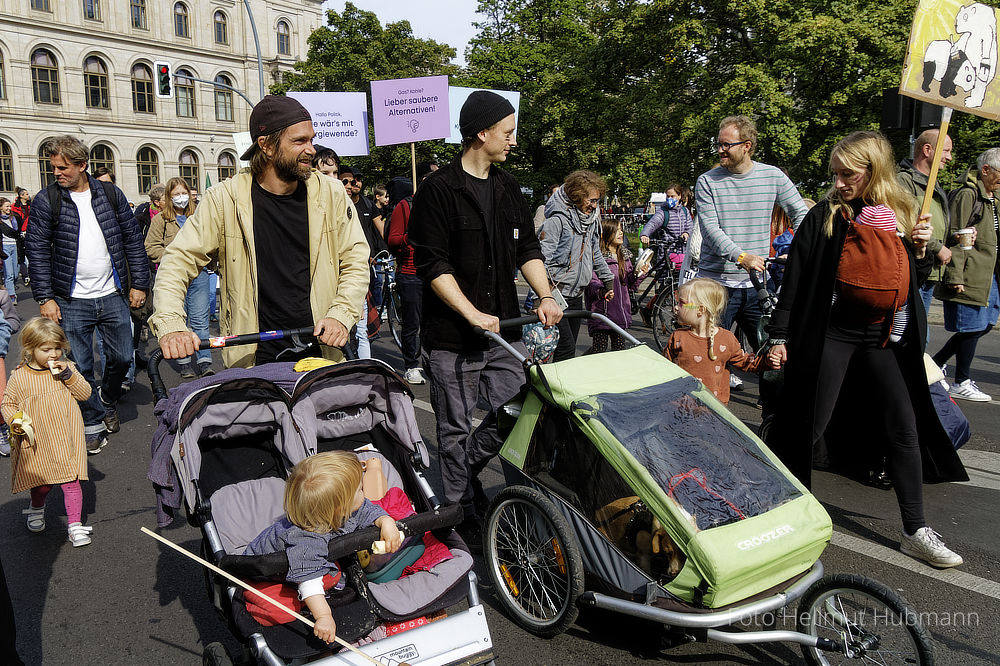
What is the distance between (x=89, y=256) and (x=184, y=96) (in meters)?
52.5

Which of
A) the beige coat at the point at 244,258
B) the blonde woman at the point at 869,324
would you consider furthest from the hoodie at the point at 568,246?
the beige coat at the point at 244,258

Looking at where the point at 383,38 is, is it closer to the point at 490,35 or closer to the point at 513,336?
Result: the point at 490,35

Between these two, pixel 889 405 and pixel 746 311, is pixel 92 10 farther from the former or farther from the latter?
pixel 889 405

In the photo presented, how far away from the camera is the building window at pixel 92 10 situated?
47.6 m

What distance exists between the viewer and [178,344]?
2.98 meters

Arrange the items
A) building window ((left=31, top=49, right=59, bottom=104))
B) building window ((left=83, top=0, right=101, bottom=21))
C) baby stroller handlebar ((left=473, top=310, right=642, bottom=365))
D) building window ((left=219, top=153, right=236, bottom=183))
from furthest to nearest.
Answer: building window ((left=219, top=153, right=236, bottom=183)) < building window ((left=83, top=0, right=101, bottom=21)) < building window ((left=31, top=49, right=59, bottom=104)) < baby stroller handlebar ((left=473, top=310, right=642, bottom=365))

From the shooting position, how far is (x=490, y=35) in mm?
40250

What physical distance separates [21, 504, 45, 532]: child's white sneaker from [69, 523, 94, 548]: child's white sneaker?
28cm

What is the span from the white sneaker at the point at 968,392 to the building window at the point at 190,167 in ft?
175

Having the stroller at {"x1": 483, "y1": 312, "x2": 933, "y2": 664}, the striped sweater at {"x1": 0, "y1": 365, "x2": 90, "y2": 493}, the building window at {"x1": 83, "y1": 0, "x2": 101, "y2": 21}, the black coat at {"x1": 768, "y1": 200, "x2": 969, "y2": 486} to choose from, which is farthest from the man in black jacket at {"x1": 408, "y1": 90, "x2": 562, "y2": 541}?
the building window at {"x1": 83, "y1": 0, "x2": 101, "y2": 21}

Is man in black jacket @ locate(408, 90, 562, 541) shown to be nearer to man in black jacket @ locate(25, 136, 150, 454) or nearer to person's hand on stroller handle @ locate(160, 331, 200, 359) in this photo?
person's hand on stroller handle @ locate(160, 331, 200, 359)

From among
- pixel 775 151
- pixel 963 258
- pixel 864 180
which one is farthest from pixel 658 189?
pixel 864 180

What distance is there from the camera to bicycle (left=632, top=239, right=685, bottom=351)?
30.3 ft

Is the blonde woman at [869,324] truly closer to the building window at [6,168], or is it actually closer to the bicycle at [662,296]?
the bicycle at [662,296]
